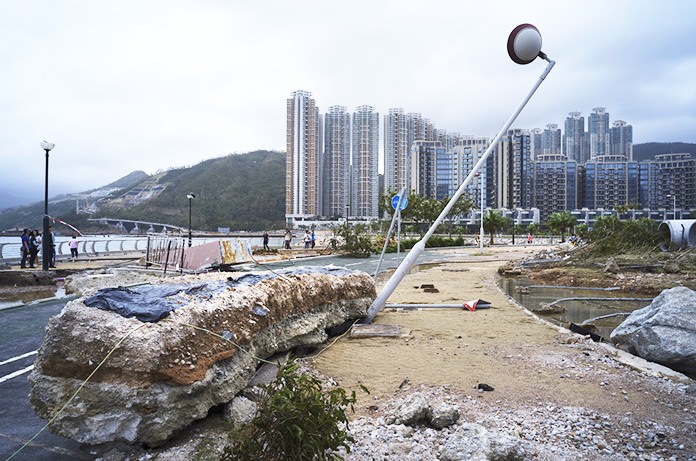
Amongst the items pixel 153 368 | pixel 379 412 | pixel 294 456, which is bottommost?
pixel 379 412

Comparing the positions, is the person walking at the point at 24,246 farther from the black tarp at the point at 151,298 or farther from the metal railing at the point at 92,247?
the black tarp at the point at 151,298

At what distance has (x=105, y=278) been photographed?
13.3 m

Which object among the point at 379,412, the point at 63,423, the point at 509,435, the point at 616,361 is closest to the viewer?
the point at 63,423

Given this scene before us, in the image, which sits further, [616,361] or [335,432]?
[616,361]

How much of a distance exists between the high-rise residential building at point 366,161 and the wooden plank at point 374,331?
10559 centimetres

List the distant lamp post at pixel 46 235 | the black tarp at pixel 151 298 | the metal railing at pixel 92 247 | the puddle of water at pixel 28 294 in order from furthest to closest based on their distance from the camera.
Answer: the metal railing at pixel 92 247 → the distant lamp post at pixel 46 235 → the puddle of water at pixel 28 294 → the black tarp at pixel 151 298

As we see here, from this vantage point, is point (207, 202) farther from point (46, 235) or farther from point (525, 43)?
point (525, 43)

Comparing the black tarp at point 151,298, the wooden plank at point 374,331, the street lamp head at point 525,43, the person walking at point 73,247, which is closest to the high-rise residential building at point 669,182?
the person walking at point 73,247

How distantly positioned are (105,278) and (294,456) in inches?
490

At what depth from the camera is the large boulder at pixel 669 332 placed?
5.89 m

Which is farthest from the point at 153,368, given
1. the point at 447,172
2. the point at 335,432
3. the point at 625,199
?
the point at 625,199

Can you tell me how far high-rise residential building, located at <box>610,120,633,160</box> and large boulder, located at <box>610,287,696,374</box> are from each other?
193650 millimetres

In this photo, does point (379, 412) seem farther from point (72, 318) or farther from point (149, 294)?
point (72, 318)

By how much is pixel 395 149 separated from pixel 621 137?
115m
